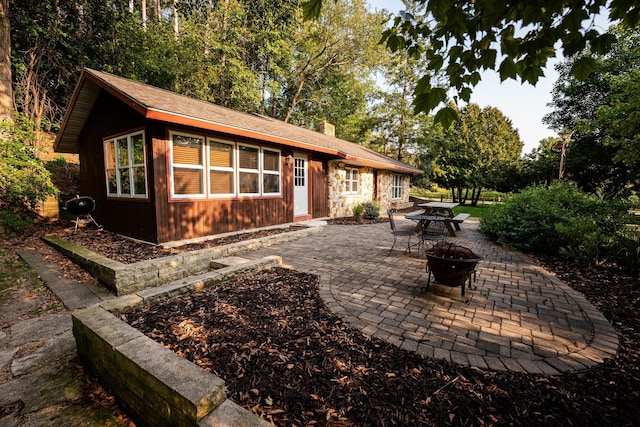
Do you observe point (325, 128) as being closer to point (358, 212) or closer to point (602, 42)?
point (358, 212)

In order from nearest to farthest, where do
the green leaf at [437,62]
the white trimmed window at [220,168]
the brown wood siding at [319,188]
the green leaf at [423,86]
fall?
1. the green leaf at [423,86]
2. the green leaf at [437,62]
3. the white trimmed window at [220,168]
4. the brown wood siding at [319,188]

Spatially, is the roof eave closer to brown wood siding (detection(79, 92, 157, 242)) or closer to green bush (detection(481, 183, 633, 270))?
brown wood siding (detection(79, 92, 157, 242))

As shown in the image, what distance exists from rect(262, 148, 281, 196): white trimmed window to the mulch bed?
585 cm

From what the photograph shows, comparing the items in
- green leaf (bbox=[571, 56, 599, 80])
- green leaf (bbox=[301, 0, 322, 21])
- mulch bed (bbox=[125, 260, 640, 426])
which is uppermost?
green leaf (bbox=[301, 0, 322, 21])

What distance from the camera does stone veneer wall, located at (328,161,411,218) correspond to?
1241 centimetres

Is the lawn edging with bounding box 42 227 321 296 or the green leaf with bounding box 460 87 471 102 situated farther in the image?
the lawn edging with bounding box 42 227 321 296

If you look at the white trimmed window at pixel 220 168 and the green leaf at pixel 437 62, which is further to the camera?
the white trimmed window at pixel 220 168

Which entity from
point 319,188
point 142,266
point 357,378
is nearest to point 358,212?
point 319,188

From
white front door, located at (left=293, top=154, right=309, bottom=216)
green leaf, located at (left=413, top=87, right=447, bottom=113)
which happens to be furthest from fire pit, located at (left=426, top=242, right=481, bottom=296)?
white front door, located at (left=293, top=154, right=309, bottom=216)

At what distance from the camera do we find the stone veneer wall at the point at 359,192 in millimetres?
12406

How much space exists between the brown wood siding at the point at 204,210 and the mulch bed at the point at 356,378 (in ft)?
11.5

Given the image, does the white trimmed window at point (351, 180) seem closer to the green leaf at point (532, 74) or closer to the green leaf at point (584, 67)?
the green leaf at point (532, 74)

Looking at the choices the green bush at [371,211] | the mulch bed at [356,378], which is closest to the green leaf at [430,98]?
the mulch bed at [356,378]

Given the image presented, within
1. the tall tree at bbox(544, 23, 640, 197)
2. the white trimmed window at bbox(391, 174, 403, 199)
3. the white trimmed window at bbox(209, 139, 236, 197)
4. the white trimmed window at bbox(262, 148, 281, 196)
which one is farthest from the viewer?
the white trimmed window at bbox(391, 174, 403, 199)
